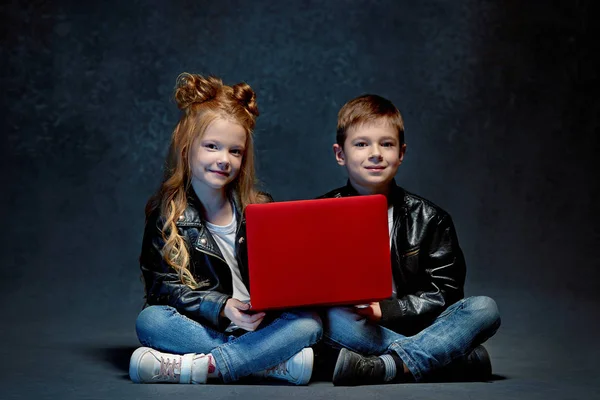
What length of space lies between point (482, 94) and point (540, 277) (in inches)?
30.6

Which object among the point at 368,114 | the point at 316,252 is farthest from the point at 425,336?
the point at 368,114

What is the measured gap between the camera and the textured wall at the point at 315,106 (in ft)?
13.9

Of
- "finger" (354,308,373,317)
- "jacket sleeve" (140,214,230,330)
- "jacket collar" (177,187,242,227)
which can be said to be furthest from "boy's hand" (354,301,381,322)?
"jacket collar" (177,187,242,227)

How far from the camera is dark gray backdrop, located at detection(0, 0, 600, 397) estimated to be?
423cm

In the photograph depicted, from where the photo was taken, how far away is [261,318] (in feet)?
8.53

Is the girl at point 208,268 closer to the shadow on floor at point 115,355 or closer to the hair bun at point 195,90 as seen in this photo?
the hair bun at point 195,90

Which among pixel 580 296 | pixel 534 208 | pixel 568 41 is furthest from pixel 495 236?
pixel 568 41

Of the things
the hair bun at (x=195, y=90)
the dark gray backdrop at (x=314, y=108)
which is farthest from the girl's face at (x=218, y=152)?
the dark gray backdrop at (x=314, y=108)

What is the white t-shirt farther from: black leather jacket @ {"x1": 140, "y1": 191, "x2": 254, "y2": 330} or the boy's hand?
the boy's hand

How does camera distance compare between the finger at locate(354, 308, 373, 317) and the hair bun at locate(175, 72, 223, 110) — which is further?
the hair bun at locate(175, 72, 223, 110)

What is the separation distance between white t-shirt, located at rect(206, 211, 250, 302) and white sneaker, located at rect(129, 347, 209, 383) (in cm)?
29

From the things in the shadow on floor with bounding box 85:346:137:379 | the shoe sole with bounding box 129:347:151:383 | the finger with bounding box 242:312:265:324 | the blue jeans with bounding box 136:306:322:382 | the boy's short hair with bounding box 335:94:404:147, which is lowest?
the shadow on floor with bounding box 85:346:137:379

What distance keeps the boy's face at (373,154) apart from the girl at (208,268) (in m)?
0.27

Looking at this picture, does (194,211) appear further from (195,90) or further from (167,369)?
(167,369)
